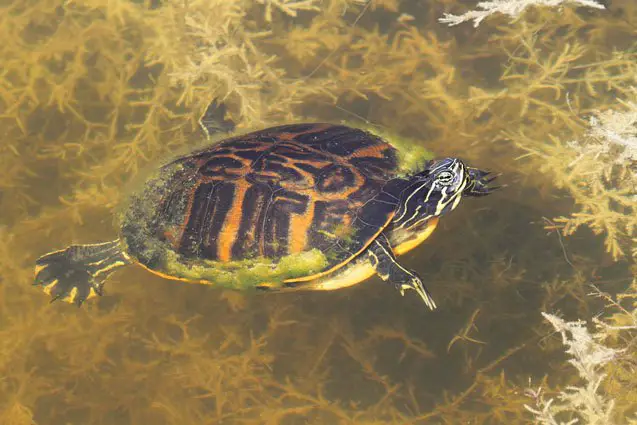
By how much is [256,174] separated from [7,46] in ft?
12.6

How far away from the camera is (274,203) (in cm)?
379

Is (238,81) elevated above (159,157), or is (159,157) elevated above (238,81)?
(238,81)

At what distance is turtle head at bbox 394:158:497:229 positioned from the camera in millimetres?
3914

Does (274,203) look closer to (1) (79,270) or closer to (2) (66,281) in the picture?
(1) (79,270)

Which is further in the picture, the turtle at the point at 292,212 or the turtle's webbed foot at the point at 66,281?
the turtle's webbed foot at the point at 66,281

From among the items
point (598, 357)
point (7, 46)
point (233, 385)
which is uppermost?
point (7, 46)

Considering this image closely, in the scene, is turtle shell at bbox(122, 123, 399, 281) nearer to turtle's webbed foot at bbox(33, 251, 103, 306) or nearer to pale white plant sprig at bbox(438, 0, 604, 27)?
turtle's webbed foot at bbox(33, 251, 103, 306)

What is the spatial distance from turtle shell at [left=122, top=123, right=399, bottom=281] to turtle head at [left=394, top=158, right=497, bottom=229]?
17 cm

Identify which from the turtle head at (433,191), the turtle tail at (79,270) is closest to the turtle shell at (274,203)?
the turtle head at (433,191)

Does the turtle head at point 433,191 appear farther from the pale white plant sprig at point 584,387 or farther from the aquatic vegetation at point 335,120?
the pale white plant sprig at point 584,387

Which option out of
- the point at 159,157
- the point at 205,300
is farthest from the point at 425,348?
the point at 159,157

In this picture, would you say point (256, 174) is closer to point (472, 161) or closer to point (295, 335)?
point (295, 335)

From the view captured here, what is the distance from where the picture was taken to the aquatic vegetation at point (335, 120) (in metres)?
4.25

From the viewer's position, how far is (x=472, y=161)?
4.86 metres
